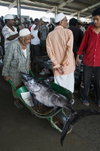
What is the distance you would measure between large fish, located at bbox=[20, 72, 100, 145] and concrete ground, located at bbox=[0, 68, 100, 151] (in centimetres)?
60

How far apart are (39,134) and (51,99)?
0.83m

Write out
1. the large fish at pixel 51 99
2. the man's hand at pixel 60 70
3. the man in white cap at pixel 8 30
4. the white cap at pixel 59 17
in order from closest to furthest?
the large fish at pixel 51 99 → the white cap at pixel 59 17 → the man's hand at pixel 60 70 → the man in white cap at pixel 8 30

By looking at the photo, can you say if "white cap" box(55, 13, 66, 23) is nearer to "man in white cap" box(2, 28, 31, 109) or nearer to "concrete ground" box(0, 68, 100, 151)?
"man in white cap" box(2, 28, 31, 109)

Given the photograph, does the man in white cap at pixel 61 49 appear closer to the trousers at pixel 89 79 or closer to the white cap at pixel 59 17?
the white cap at pixel 59 17

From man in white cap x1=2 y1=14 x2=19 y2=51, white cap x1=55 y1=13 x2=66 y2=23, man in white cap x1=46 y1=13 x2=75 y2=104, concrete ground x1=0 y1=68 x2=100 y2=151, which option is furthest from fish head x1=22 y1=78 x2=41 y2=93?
man in white cap x1=2 y1=14 x2=19 y2=51

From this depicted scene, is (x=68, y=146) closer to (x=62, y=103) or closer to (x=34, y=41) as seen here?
(x=62, y=103)

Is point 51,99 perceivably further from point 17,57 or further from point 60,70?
point 17,57

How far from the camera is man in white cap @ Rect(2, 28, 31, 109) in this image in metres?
2.52

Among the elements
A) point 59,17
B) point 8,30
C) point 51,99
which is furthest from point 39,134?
point 8,30

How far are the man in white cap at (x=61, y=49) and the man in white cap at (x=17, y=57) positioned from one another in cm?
47

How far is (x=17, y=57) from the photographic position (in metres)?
2.63

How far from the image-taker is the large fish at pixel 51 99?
5.63 feet

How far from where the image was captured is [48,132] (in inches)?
94.9

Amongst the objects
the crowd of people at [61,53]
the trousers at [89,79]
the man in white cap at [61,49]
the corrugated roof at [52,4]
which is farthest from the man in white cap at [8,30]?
the corrugated roof at [52,4]
